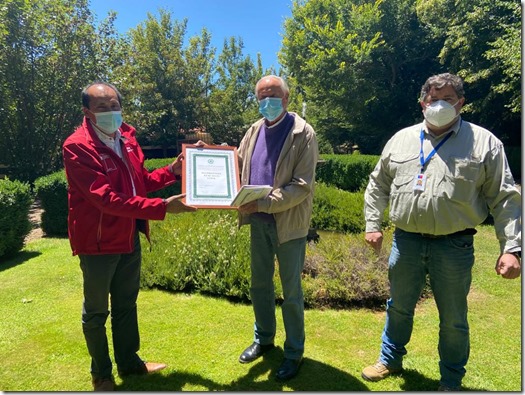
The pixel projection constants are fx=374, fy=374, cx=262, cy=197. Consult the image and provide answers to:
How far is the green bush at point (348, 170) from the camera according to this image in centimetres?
1611

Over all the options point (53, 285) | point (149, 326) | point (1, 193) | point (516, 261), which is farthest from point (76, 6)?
point (516, 261)

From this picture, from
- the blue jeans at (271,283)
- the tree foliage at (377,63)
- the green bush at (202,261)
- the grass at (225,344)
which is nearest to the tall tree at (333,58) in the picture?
the tree foliage at (377,63)

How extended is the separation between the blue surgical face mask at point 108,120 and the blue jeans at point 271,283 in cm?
135

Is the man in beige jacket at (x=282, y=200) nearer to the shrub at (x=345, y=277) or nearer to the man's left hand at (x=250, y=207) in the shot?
the man's left hand at (x=250, y=207)

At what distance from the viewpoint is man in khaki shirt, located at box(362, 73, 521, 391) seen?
2.62 meters

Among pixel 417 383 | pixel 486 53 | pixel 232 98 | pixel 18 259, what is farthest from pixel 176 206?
pixel 232 98

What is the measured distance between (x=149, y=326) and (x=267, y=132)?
2.67 meters

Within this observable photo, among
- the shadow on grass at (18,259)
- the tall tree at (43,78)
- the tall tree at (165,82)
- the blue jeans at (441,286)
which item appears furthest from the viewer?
the tall tree at (165,82)

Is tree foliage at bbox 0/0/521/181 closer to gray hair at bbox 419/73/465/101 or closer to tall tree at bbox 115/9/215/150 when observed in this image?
tall tree at bbox 115/9/215/150

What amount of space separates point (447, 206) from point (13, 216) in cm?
762

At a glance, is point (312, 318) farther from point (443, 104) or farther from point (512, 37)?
point (512, 37)

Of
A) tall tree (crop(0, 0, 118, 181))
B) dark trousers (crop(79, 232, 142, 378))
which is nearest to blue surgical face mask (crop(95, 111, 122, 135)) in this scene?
dark trousers (crop(79, 232, 142, 378))

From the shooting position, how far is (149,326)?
430 centimetres

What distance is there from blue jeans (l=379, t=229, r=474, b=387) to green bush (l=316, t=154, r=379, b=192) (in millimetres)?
12764
